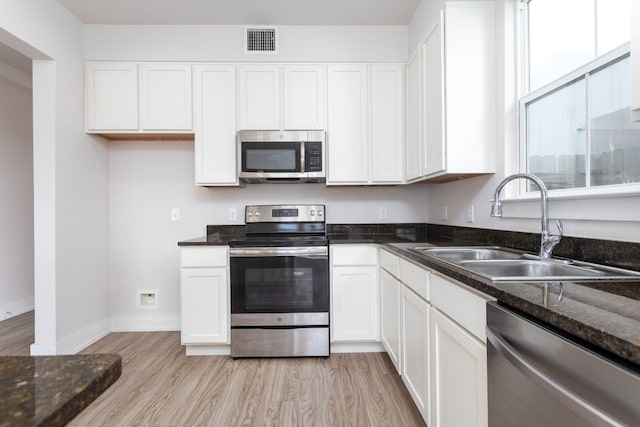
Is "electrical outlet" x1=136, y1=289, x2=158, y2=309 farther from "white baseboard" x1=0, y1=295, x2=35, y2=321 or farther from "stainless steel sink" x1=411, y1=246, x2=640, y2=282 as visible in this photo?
"stainless steel sink" x1=411, y1=246, x2=640, y2=282

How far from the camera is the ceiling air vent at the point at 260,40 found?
2789 millimetres

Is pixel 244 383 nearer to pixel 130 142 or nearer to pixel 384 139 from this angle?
pixel 384 139

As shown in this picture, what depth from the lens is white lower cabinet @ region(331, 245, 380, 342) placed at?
8.18 ft

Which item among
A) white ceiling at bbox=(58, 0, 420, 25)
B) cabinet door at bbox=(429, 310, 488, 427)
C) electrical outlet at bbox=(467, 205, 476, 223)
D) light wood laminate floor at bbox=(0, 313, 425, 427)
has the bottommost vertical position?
light wood laminate floor at bbox=(0, 313, 425, 427)

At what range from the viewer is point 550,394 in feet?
2.31

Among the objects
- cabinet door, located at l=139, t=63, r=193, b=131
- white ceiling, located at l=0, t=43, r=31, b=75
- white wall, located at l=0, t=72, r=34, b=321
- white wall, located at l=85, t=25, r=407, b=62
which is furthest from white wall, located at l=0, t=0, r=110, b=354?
white wall, located at l=0, t=72, r=34, b=321

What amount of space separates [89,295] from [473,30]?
3468 mm

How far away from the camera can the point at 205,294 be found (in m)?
2.47

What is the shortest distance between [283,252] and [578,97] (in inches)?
74.9

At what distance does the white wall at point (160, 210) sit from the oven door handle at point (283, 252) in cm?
65

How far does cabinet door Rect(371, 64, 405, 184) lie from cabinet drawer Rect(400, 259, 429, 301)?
3.54 feet

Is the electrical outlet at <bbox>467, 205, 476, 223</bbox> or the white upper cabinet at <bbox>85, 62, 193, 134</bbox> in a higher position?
the white upper cabinet at <bbox>85, 62, 193, 134</bbox>

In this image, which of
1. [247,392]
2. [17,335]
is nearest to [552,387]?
[247,392]

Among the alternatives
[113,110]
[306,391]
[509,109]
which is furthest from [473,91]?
[113,110]
